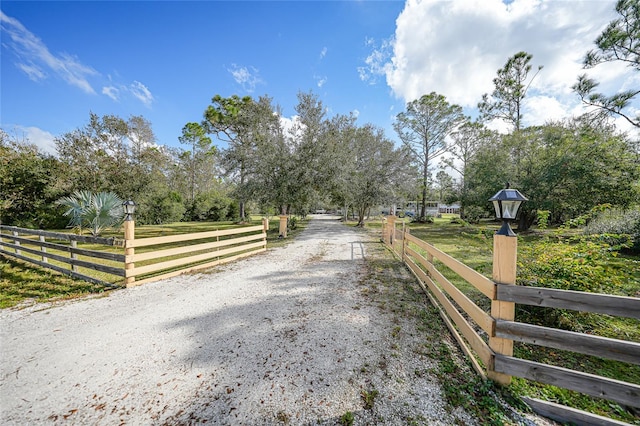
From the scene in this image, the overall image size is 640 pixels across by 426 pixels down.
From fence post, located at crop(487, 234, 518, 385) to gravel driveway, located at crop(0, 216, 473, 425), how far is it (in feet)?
2.11

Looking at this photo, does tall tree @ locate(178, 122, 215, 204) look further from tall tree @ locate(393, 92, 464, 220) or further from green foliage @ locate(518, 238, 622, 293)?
green foliage @ locate(518, 238, 622, 293)

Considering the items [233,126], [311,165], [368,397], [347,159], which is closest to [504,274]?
[368,397]

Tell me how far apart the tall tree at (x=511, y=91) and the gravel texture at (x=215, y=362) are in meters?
21.4

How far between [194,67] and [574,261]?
1435 cm

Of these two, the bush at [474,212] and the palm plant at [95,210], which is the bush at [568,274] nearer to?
the palm plant at [95,210]

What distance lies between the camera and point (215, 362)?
2.42m

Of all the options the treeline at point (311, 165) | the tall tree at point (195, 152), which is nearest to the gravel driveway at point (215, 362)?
the treeline at point (311, 165)

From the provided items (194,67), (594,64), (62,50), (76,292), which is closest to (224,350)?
(76,292)

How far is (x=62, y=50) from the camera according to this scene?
743 centimetres

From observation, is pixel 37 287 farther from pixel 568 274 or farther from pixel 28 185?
pixel 28 185

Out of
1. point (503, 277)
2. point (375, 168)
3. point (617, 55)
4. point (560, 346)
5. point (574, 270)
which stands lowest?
point (560, 346)

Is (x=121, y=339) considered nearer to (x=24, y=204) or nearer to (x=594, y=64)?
(x=594, y=64)

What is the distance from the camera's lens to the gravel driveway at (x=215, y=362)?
1.83 meters

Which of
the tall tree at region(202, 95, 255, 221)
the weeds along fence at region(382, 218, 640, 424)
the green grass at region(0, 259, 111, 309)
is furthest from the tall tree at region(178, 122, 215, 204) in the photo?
the weeds along fence at region(382, 218, 640, 424)
